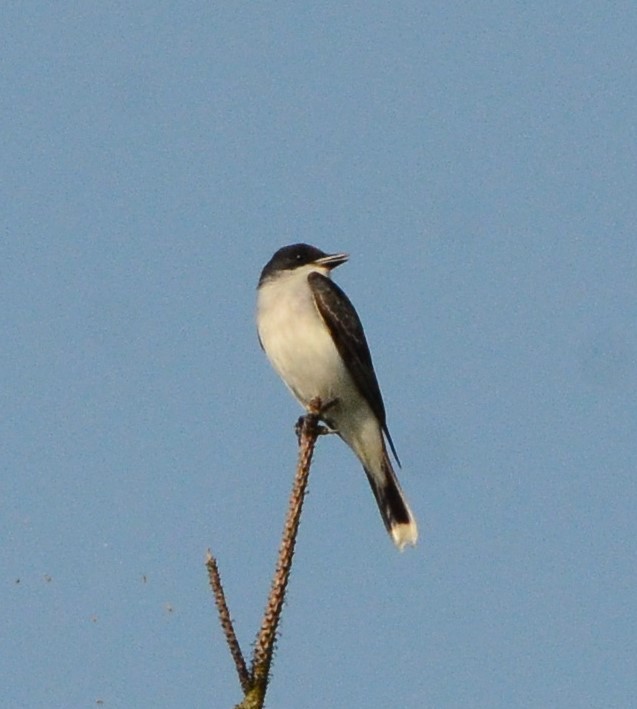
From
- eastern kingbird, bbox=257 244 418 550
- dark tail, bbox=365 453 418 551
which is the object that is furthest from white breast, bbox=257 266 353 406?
dark tail, bbox=365 453 418 551

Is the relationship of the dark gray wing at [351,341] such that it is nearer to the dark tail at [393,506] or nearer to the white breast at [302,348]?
the white breast at [302,348]

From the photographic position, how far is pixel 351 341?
9.21m

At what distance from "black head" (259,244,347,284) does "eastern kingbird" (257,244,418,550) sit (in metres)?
0.43

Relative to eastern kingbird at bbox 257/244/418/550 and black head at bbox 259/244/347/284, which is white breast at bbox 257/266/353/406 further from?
black head at bbox 259/244/347/284

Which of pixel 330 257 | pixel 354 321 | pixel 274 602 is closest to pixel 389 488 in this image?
pixel 354 321

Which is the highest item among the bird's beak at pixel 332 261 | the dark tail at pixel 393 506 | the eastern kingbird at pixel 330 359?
the bird's beak at pixel 332 261

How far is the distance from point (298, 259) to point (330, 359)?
118 centimetres

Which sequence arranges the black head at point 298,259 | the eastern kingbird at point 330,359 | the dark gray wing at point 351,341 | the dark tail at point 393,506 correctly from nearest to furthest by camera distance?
the dark tail at point 393,506 → the eastern kingbird at point 330,359 → the dark gray wing at point 351,341 → the black head at point 298,259

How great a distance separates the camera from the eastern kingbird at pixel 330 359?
9.02m

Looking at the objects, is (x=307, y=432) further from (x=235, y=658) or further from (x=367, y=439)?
(x=367, y=439)

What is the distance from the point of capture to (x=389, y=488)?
8.66 meters

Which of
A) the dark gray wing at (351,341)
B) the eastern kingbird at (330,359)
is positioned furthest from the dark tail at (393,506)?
the dark gray wing at (351,341)

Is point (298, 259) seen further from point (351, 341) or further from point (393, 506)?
point (393, 506)

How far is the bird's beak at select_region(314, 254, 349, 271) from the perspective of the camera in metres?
9.89
